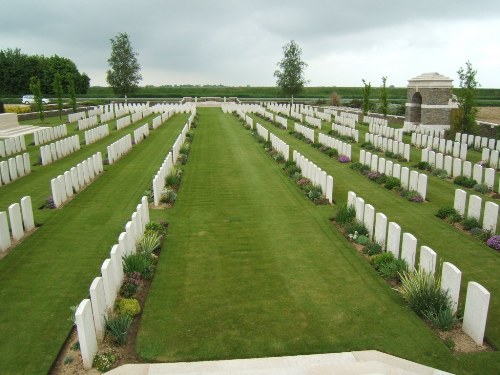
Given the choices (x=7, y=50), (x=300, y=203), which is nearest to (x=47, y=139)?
(x=300, y=203)

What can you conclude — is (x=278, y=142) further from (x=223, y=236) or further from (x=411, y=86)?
(x=411, y=86)

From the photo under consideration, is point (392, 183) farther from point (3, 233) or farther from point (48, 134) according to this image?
point (48, 134)

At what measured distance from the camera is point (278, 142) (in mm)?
21859

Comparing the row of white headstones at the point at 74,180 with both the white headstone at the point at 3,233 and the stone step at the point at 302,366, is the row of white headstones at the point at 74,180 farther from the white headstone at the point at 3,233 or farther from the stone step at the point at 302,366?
the stone step at the point at 302,366

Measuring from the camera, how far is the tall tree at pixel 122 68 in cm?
6825

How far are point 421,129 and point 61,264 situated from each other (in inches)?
1082

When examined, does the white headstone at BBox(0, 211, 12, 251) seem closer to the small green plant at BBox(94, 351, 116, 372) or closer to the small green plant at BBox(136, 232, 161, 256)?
the small green plant at BBox(136, 232, 161, 256)

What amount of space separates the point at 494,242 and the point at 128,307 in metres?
7.54

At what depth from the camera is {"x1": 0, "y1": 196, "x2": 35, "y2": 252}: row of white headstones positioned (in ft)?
30.8

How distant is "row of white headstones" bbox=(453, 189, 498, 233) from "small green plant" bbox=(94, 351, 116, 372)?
27.5ft

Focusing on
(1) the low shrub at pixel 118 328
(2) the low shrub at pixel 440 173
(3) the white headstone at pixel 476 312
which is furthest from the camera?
(2) the low shrub at pixel 440 173

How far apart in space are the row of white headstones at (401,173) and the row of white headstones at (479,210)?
6.30 feet

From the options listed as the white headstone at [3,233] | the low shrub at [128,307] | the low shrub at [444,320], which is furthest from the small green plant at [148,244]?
the low shrub at [444,320]

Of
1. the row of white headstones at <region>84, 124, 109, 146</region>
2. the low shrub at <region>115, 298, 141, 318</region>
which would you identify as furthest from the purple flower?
the row of white headstones at <region>84, 124, 109, 146</region>
